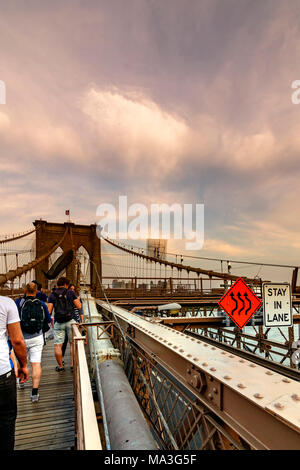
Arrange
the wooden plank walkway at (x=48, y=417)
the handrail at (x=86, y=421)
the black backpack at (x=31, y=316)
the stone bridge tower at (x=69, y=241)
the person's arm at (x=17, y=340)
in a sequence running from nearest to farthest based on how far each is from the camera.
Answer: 1. the handrail at (x=86, y=421)
2. the person's arm at (x=17, y=340)
3. the wooden plank walkway at (x=48, y=417)
4. the black backpack at (x=31, y=316)
5. the stone bridge tower at (x=69, y=241)

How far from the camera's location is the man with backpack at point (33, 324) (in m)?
4.33

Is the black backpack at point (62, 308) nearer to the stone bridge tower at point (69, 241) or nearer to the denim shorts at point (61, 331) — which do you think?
the denim shorts at point (61, 331)

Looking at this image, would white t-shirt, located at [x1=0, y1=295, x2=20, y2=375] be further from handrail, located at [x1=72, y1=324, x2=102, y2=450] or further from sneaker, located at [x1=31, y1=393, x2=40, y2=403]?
sneaker, located at [x1=31, y1=393, x2=40, y2=403]

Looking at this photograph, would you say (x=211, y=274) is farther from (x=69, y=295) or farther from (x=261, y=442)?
(x=261, y=442)

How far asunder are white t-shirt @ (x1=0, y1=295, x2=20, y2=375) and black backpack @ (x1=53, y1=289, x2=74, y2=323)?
308 centimetres

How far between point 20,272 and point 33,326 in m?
13.7

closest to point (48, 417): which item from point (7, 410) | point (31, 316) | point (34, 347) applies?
point (34, 347)

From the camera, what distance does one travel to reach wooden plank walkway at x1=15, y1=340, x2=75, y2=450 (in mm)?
3666

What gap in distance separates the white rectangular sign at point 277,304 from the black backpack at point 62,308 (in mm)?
4705

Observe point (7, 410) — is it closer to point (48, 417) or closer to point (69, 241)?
point (48, 417)

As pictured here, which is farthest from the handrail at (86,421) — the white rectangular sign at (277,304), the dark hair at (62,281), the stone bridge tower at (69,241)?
the stone bridge tower at (69,241)

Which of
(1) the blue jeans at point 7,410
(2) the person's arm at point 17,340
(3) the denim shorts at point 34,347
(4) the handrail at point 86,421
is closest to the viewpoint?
(4) the handrail at point 86,421

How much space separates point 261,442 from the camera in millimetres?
1541
